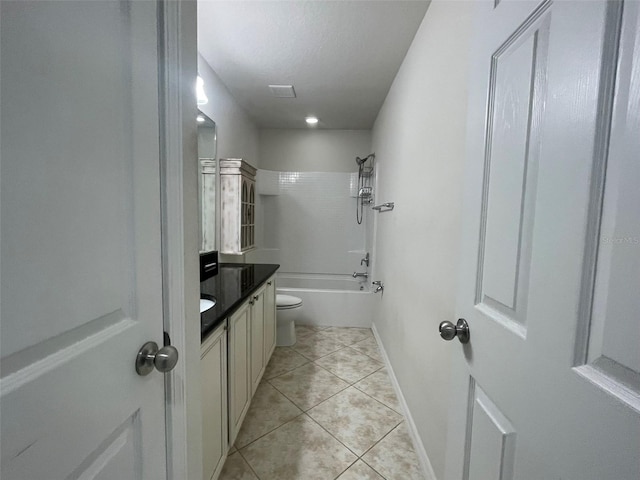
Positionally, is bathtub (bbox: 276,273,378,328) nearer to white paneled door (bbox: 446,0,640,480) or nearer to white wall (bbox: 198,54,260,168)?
white wall (bbox: 198,54,260,168)

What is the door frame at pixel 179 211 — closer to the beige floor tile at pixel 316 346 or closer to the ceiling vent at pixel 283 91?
the beige floor tile at pixel 316 346

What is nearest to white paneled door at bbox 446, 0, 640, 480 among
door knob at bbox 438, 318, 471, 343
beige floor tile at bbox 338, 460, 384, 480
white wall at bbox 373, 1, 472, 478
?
door knob at bbox 438, 318, 471, 343

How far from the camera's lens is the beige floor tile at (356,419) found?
172 cm

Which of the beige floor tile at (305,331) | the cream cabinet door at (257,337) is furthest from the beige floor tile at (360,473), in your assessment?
the beige floor tile at (305,331)

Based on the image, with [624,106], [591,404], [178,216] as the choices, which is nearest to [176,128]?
[178,216]

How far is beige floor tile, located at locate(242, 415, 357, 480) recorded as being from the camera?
1484 millimetres

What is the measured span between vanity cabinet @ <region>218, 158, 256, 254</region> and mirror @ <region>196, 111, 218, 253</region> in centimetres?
13

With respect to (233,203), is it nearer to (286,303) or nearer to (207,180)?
(207,180)

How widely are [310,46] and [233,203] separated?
4.94ft

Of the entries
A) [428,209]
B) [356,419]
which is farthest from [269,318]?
[428,209]

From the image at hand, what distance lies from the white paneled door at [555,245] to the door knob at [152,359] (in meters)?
0.75

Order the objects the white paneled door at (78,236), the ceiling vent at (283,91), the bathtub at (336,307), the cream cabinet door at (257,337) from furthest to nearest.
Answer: the bathtub at (336,307)
the ceiling vent at (283,91)
the cream cabinet door at (257,337)
the white paneled door at (78,236)

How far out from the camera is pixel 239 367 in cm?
165

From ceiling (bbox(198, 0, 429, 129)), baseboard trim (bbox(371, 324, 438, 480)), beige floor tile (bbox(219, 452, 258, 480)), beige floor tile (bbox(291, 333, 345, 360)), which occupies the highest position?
ceiling (bbox(198, 0, 429, 129))
